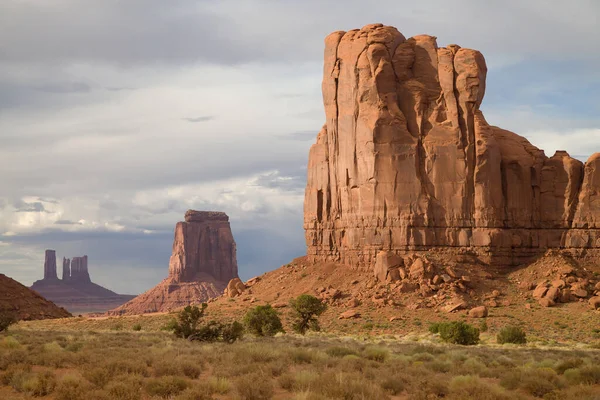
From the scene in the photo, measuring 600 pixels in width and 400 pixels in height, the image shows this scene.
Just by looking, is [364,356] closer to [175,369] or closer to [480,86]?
[175,369]

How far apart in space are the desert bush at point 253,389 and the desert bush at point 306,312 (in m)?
32.8

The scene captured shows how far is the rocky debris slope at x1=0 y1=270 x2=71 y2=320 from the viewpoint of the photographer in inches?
2968

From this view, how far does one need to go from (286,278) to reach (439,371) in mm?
46252

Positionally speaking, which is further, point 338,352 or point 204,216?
point 204,216

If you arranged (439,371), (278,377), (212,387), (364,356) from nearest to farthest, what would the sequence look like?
(212,387) → (278,377) → (439,371) → (364,356)

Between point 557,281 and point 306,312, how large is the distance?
2010 centimetres

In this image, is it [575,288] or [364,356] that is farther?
[575,288]

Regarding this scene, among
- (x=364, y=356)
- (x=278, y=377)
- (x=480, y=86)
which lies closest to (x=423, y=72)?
(x=480, y=86)

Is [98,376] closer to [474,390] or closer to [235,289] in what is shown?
[474,390]

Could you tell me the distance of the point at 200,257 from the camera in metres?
165

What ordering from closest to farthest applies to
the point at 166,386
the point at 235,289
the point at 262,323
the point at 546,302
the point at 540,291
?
the point at 166,386, the point at 262,323, the point at 546,302, the point at 540,291, the point at 235,289

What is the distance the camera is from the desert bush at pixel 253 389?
66.4ft

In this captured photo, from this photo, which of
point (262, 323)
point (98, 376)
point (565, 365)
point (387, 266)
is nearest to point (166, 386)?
point (98, 376)

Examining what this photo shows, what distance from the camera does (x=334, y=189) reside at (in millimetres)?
71062
